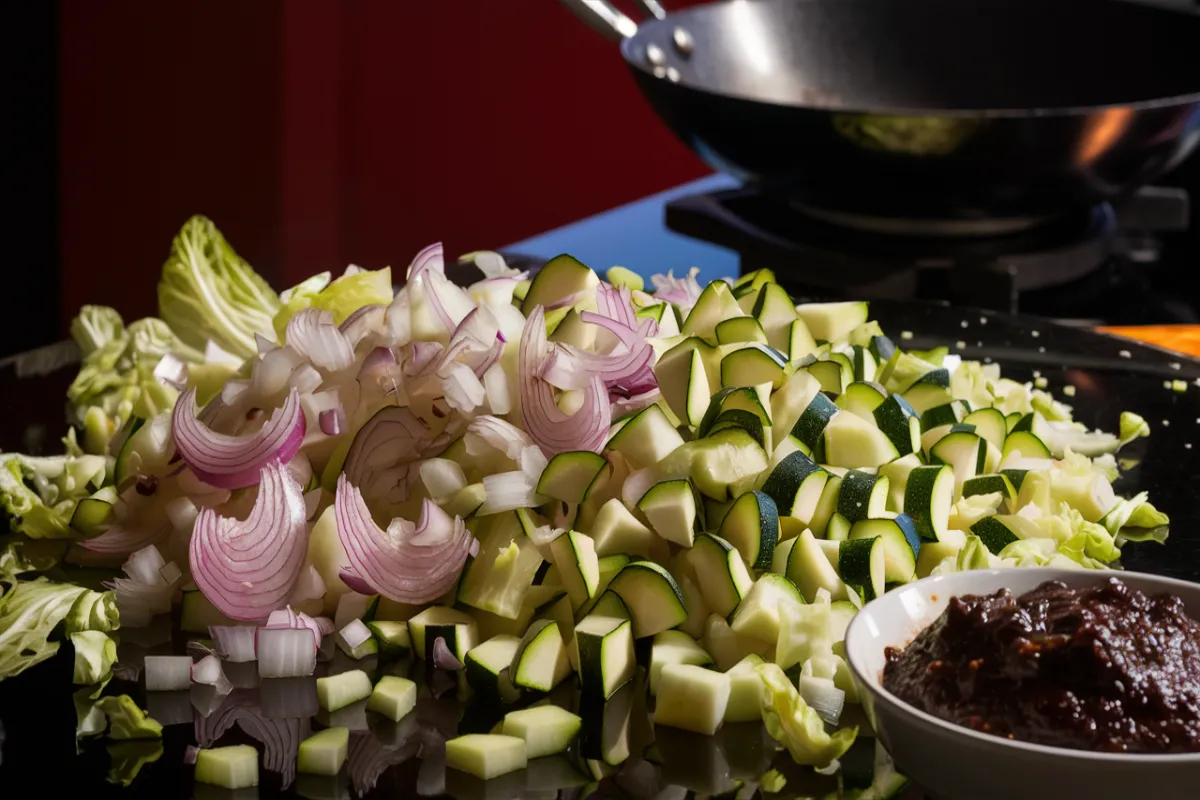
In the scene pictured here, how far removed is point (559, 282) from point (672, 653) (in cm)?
63

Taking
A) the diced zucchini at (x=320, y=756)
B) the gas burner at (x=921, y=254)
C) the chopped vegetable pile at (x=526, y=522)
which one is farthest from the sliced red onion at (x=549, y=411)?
the gas burner at (x=921, y=254)

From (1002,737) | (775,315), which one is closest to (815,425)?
(775,315)

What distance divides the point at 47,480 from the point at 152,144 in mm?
3931

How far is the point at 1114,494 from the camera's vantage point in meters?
1.99

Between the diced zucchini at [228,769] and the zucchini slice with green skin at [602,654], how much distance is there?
1.08 ft

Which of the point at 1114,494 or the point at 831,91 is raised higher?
the point at 831,91

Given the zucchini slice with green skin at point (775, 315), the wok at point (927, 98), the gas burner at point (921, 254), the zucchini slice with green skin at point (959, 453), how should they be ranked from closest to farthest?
the zucchini slice with green skin at point (959, 453)
the zucchini slice with green skin at point (775, 315)
the wok at point (927, 98)
the gas burner at point (921, 254)

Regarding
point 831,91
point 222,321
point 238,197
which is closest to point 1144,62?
point 831,91

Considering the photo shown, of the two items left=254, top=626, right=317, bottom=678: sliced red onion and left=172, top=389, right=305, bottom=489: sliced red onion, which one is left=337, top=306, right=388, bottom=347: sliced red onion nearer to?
left=172, top=389, right=305, bottom=489: sliced red onion

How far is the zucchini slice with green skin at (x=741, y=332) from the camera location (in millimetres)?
1857

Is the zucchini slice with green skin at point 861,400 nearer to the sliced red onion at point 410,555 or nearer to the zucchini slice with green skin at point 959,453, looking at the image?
the zucchini slice with green skin at point 959,453

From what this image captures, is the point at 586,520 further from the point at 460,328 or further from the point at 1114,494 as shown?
the point at 1114,494

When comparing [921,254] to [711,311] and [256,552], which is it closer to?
[711,311]

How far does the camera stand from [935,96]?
323 centimetres
